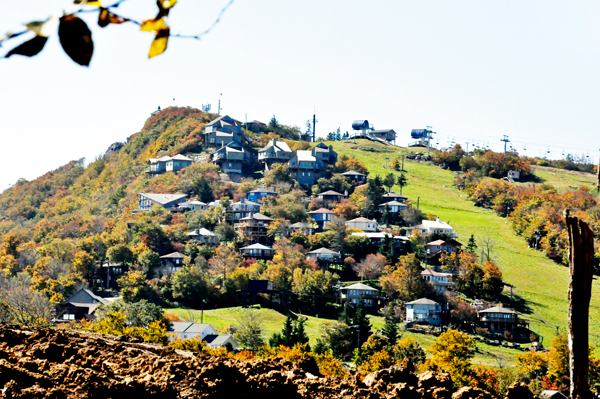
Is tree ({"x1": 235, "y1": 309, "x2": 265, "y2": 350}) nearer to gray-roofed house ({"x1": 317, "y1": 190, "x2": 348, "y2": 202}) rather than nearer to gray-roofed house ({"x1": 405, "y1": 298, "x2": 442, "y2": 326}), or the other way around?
gray-roofed house ({"x1": 405, "y1": 298, "x2": 442, "y2": 326})

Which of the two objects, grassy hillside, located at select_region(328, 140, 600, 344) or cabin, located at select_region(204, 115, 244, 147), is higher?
cabin, located at select_region(204, 115, 244, 147)

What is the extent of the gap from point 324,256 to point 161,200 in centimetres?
2620

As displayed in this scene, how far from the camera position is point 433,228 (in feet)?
269

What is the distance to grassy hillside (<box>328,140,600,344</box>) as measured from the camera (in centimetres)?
6744

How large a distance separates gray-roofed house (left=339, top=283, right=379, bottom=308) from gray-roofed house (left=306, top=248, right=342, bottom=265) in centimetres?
742

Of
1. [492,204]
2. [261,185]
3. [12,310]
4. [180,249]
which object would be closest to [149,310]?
[12,310]

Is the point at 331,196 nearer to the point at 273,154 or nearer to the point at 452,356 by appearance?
the point at 273,154

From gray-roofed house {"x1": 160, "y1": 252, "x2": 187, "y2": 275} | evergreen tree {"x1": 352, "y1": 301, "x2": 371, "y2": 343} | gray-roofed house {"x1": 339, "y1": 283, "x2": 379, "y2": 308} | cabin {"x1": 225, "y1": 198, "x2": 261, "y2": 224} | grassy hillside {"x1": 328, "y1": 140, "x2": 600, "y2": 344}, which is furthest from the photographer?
cabin {"x1": 225, "y1": 198, "x2": 261, "y2": 224}

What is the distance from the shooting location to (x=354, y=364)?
46875 millimetres

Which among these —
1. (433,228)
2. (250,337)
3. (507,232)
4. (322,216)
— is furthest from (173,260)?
(507,232)

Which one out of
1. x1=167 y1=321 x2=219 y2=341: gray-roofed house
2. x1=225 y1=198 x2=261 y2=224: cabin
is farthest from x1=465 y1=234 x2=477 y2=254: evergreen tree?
x1=167 y1=321 x2=219 y2=341: gray-roofed house

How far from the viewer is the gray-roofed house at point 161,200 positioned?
90375 millimetres

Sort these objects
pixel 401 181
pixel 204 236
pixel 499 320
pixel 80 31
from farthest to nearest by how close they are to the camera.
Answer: pixel 401 181, pixel 204 236, pixel 499 320, pixel 80 31

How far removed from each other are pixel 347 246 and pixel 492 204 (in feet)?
112
